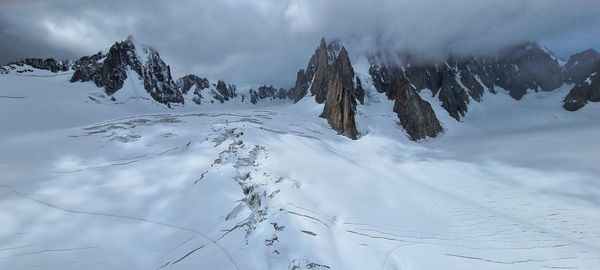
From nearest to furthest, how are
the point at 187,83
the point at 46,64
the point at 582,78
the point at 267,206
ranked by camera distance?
the point at 267,206 → the point at 46,64 → the point at 582,78 → the point at 187,83

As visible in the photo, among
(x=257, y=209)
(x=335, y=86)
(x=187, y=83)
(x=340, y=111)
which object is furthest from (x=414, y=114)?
(x=187, y=83)

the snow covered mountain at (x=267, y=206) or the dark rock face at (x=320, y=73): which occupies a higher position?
the dark rock face at (x=320, y=73)

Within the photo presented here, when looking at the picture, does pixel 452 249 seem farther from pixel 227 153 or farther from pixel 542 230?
pixel 227 153

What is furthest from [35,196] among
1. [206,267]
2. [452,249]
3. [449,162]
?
[449,162]

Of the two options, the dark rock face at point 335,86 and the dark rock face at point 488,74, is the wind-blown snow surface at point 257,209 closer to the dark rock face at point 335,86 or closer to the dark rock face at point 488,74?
the dark rock face at point 335,86

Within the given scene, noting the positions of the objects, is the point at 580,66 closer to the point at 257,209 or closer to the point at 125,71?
the point at 125,71

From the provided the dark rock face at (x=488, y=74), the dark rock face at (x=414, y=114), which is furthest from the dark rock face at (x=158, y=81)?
the dark rock face at (x=488, y=74)
